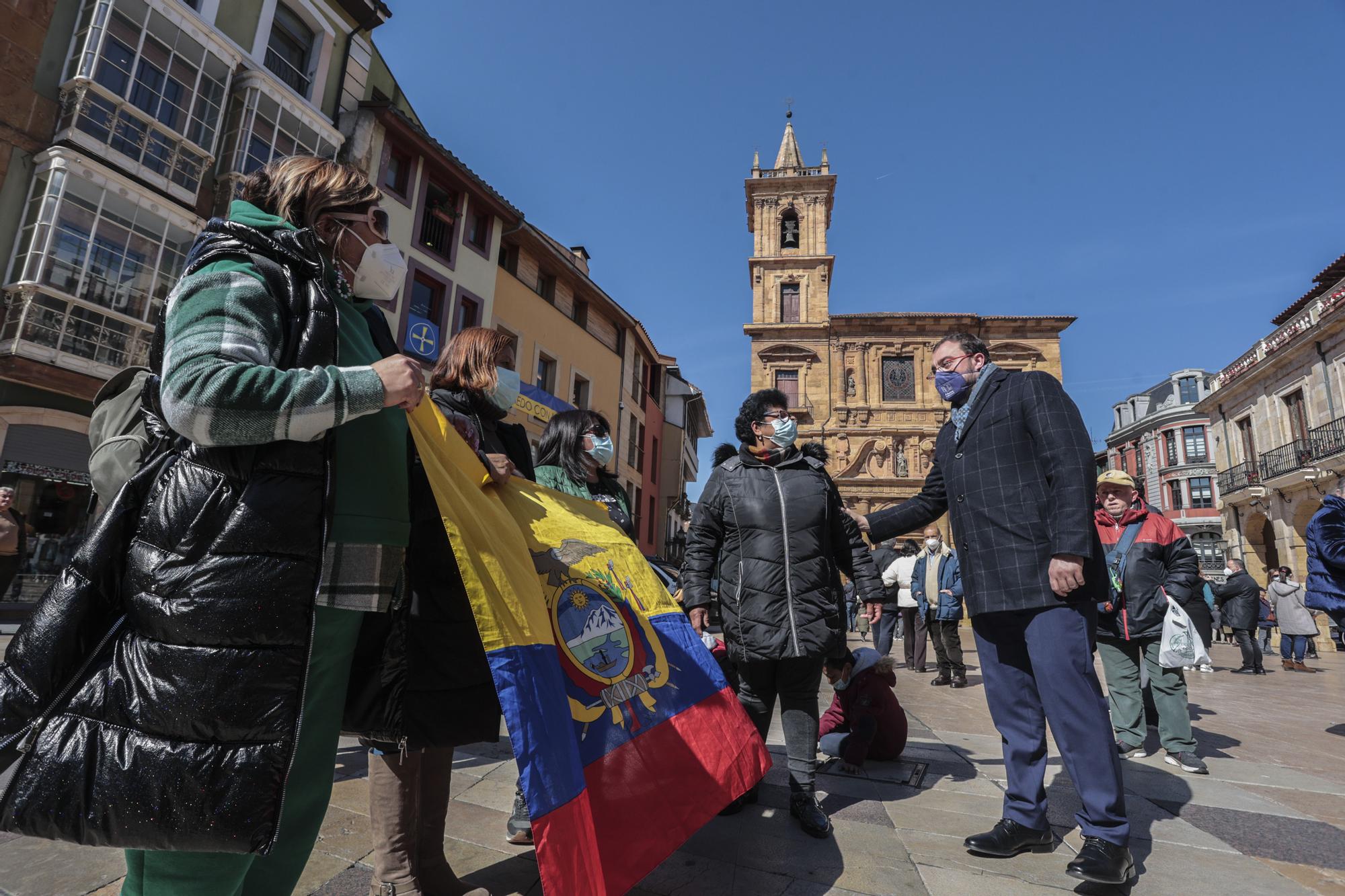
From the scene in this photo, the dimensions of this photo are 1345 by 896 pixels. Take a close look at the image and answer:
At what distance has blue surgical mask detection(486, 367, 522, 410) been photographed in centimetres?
256

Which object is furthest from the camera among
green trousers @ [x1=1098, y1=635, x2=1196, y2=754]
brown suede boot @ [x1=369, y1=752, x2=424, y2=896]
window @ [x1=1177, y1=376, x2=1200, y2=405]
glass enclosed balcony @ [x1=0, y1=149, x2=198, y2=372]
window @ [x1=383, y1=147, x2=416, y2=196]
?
window @ [x1=1177, y1=376, x2=1200, y2=405]

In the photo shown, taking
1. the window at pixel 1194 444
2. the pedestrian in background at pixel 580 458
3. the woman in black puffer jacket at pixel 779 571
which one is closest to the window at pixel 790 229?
the window at pixel 1194 444

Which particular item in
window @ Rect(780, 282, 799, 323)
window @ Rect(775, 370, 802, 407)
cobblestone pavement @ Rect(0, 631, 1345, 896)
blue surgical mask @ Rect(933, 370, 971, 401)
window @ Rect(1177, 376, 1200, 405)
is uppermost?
window @ Rect(780, 282, 799, 323)

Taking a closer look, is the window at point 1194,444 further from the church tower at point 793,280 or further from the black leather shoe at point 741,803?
the black leather shoe at point 741,803

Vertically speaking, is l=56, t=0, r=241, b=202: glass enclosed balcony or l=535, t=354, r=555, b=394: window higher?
l=56, t=0, r=241, b=202: glass enclosed balcony

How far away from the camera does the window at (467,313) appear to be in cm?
1780

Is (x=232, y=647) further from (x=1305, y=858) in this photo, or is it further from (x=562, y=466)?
(x=1305, y=858)

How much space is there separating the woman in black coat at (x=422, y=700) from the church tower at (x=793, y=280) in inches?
1583

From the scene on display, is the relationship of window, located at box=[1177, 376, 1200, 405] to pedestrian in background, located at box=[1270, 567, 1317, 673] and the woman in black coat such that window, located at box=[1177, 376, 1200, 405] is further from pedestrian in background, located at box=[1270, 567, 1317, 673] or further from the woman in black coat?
the woman in black coat

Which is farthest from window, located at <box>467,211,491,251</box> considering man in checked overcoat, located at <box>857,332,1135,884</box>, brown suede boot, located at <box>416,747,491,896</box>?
brown suede boot, located at <box>416,747,491,896</box>

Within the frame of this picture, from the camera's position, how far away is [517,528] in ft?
6.18

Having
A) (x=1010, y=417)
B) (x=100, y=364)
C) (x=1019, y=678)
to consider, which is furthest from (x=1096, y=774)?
(x=100, y=364)

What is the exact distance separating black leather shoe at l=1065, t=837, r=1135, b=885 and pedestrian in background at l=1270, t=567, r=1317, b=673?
514 inches

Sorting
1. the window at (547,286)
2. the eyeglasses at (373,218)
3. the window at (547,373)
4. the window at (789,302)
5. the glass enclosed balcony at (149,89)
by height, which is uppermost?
the window at (789,302)
